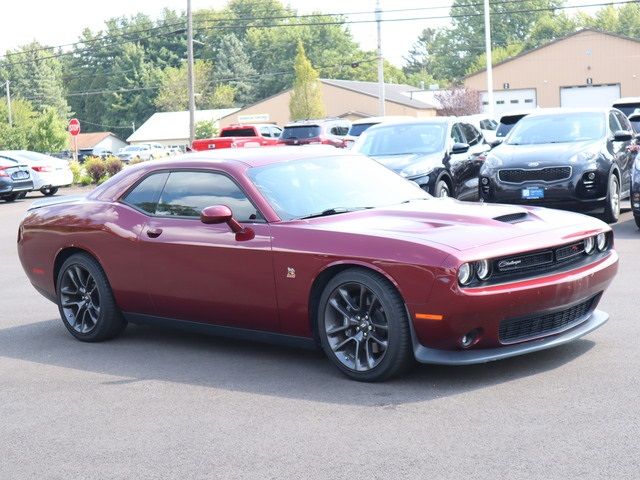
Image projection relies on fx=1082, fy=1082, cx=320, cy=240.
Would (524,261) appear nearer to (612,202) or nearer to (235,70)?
(612,202)

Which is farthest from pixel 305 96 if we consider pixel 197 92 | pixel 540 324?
pixel 540 324

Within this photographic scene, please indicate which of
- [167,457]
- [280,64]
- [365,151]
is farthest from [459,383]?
[280,64]

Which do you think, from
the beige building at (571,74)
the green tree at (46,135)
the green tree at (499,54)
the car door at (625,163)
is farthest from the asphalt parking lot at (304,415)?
the green tree at (499,54)

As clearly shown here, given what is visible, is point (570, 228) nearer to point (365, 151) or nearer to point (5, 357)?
point (5, 357)

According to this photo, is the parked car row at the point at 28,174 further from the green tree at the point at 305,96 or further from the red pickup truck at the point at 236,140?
the green tree at the point at 305,96

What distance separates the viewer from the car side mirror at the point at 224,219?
7.03m

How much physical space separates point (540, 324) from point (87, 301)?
3615 mm

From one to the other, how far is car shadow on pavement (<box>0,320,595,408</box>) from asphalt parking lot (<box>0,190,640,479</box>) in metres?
0.02

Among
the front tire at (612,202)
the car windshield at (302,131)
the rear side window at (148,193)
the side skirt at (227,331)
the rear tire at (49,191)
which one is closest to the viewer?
the side skirt at (227,331)

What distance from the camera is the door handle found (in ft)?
25.2

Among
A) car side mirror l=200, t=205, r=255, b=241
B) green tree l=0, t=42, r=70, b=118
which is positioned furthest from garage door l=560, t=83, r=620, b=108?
green tree l=0, t=42, r=70, b=118

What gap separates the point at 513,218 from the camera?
6.89m

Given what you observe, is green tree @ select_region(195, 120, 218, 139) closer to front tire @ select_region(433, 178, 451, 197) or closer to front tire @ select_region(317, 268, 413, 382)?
front tire @ select_region(433, 178, 451, 197)

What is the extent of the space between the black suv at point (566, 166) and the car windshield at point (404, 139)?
1.44 meters
